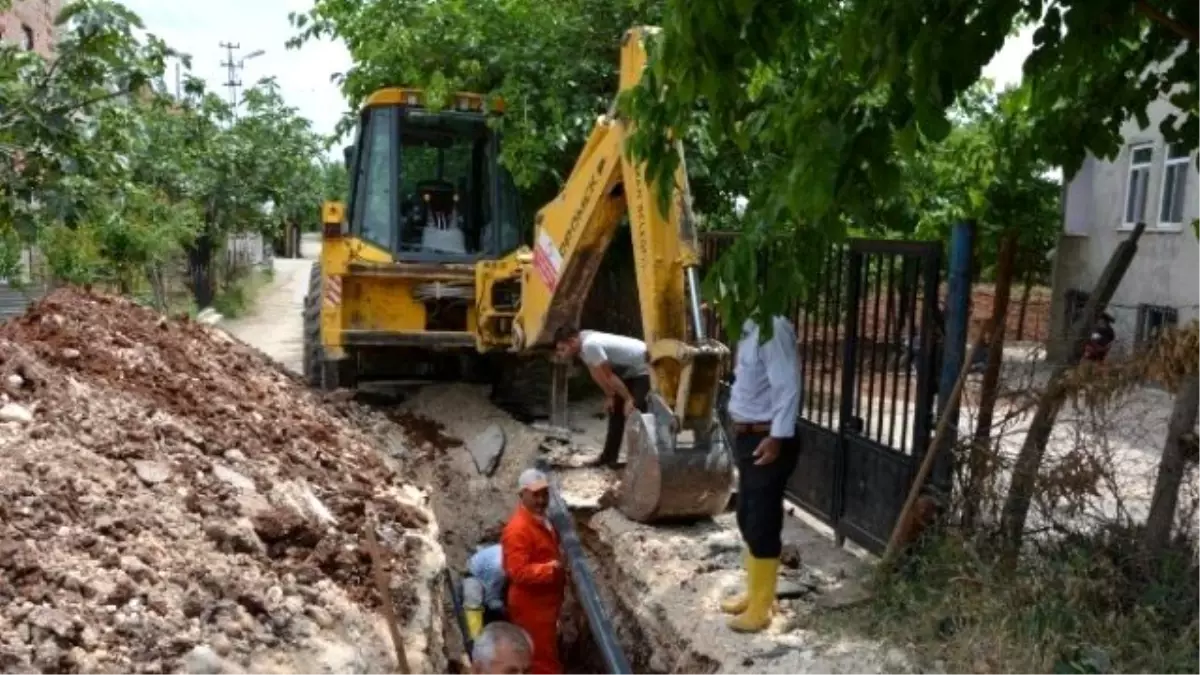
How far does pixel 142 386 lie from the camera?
6859 millimetres

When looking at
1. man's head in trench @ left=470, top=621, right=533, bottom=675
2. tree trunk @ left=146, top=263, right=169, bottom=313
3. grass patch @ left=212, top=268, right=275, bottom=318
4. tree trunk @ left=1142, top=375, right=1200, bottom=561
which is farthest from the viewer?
grass patch @ left=212, top=268, right=275, bottom=318

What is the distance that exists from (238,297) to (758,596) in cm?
2214

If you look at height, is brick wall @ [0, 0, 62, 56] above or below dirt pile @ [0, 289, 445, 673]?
above

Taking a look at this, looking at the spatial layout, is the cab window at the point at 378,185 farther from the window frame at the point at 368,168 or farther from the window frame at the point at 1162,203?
the window frame at the point at 1162,203

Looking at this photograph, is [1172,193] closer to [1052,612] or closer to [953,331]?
[953,331]

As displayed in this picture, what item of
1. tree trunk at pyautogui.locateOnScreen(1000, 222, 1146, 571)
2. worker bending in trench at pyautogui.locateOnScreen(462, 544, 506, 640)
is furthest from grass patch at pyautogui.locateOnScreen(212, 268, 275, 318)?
tree trunk at pyautogui.locateOnScreen(1000, 222, 1146, 571)

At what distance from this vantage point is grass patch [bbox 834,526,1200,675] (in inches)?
160

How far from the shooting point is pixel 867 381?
620 cm

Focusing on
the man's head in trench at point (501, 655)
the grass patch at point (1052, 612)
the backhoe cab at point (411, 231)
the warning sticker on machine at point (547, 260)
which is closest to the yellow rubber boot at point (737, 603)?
the grass patch at point (1052, 612)

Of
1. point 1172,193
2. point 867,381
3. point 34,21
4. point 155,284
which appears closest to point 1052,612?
point 867,381

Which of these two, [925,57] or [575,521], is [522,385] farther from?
[925,57]

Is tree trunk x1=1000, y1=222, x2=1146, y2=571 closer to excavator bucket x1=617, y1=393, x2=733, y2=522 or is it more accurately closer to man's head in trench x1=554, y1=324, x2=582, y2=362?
excavator bucket x1=617, y1=393, x2=733, y2=522

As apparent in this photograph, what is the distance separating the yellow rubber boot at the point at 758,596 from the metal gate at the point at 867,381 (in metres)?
0.89

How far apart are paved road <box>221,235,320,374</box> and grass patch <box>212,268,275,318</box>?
189 millimetres
